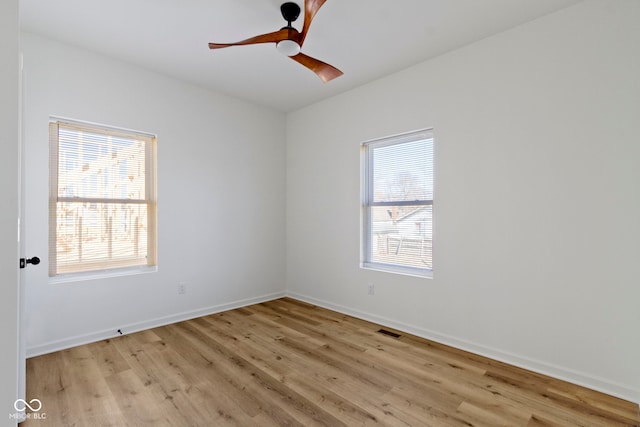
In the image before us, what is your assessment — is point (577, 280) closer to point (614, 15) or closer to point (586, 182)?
point (586, 182)

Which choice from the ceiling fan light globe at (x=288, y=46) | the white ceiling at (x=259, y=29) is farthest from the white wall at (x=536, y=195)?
the ceiling fan light globe at (x=288, y=46)

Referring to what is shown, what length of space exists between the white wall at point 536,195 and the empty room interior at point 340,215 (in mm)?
16

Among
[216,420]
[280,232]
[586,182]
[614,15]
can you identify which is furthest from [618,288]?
[280,232]

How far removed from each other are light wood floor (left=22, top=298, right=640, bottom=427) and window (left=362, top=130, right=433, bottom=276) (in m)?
0.88

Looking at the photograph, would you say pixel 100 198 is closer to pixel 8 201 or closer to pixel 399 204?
pixel 8 201

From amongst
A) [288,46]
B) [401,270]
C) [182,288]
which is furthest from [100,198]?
[401,270]

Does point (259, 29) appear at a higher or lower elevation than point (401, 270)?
higher

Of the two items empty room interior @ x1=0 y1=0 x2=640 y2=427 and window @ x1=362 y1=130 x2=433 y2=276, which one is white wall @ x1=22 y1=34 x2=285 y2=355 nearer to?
empty room interior @ x1=0 y1=0 x2=640 y2=427

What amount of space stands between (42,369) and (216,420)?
1698 millimetres

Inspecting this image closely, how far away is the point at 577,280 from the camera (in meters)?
2.36

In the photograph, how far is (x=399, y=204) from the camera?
11.6 feet

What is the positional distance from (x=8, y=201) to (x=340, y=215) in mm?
3325

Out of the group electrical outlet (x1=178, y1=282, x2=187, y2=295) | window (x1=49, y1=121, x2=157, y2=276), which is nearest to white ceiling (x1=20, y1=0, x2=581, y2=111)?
window (x1=49, y1=121, x2=157, y2=276)

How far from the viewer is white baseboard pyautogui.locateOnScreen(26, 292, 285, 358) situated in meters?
2.82
